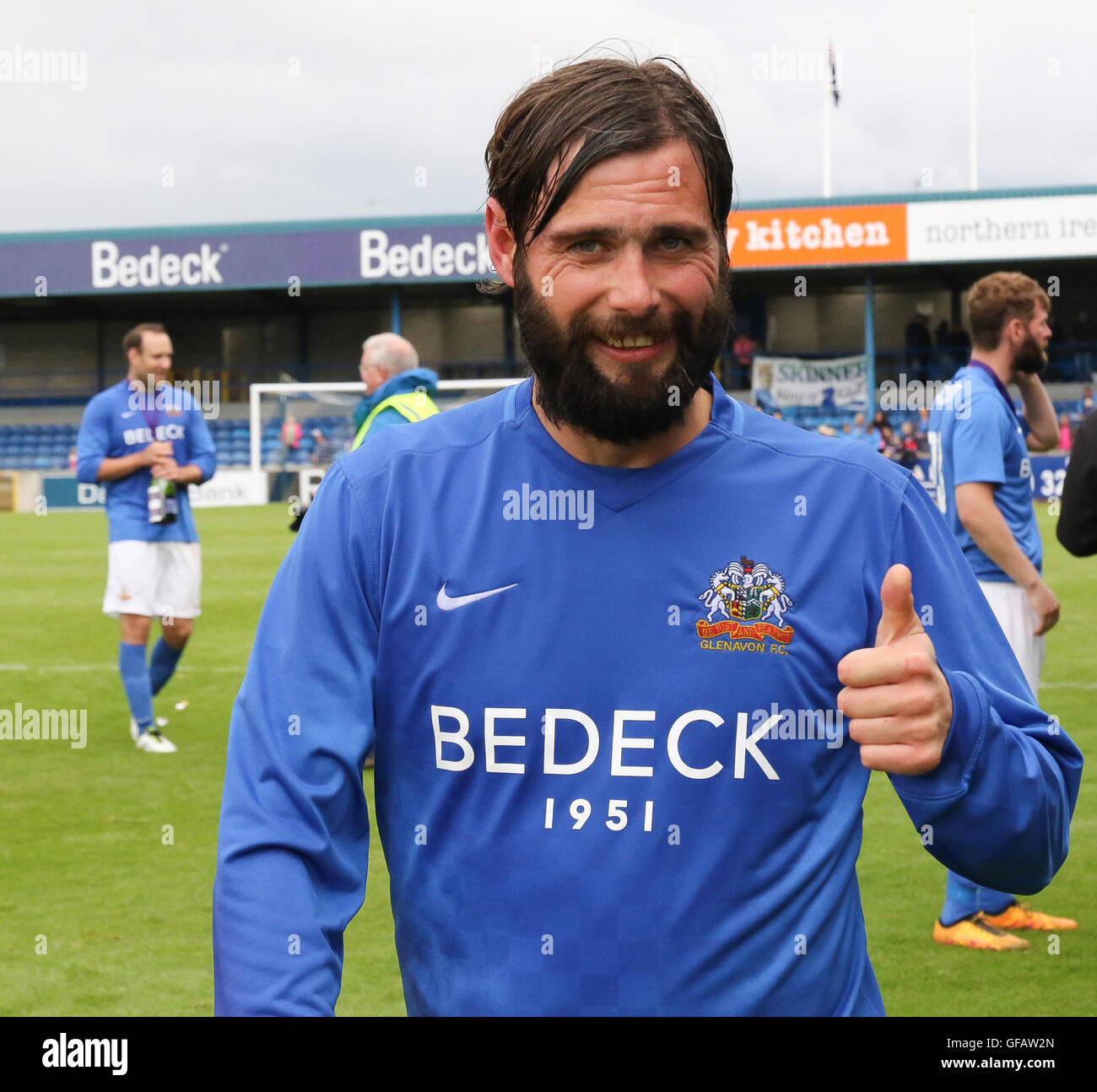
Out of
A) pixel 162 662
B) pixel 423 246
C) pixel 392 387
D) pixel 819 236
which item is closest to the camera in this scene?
pixel 392 387

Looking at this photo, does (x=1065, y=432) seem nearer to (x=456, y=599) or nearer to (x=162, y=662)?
(x=162, y=662)

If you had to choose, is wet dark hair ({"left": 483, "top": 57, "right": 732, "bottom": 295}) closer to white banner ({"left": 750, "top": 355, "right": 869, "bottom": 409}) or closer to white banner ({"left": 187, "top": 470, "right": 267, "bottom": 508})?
white banner ({"left": 187, "top": 470, "right": 267, "bottom": 508})

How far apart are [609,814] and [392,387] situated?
5257 mm

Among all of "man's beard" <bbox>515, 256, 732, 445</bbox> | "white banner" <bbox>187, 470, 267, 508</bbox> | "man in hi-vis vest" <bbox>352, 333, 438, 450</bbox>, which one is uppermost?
"white banner" <bbox>187, 470, 267, 508</bbox>

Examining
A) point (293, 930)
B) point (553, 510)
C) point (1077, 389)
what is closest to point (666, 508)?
point (553, 510)

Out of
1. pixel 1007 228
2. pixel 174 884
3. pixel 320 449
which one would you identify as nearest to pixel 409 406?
pixel 174 884

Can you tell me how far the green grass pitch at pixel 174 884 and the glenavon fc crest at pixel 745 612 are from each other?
112 inches

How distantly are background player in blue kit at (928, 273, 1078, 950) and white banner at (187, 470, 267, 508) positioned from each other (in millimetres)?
26472

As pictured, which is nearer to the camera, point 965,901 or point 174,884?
point 965,901

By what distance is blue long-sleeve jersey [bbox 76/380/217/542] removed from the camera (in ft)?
26.0

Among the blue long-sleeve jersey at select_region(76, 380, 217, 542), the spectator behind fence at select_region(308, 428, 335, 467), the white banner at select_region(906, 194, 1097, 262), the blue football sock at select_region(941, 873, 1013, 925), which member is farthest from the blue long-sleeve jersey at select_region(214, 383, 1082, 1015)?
the white banner at select_region(906, 194, 1097, 262)

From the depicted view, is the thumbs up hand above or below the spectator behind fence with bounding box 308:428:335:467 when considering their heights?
below

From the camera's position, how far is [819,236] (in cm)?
3194
